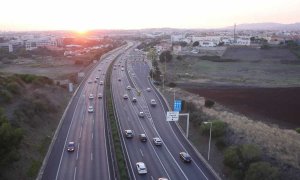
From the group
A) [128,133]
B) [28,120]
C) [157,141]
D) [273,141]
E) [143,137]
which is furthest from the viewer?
[28,120]

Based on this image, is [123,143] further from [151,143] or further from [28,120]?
[28,120]

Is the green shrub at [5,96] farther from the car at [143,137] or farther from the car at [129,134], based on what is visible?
the car at [143,137]

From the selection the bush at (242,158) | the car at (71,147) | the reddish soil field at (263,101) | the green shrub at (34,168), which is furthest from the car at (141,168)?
the reddish soil field at (263,101)

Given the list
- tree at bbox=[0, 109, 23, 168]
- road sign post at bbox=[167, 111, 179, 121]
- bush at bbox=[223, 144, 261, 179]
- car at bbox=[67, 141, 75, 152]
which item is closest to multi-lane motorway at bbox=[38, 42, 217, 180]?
car at bbox=[67, 141, 75, 152]

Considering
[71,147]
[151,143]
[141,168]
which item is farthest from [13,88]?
[141,168]

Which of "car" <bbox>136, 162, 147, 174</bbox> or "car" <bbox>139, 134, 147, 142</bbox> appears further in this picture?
"car" <bbox>139, 134, 147, 142</bbox>

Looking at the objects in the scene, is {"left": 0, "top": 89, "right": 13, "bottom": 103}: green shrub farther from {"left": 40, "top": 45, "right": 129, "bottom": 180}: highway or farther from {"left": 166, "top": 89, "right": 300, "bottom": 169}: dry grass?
{"left": 166, "top": 89, "right": 300, "bottom": 169}: dry grass

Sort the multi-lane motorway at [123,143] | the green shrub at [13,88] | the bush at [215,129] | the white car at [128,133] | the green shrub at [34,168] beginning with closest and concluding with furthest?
the green shrub at [34,168] → the multi-lane motorway at [123,143] → the bush at [215,129] → the white car at [128,133] → the green shrub at [13,88]
